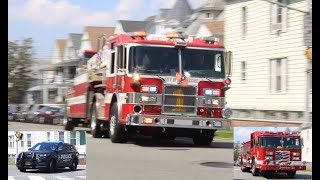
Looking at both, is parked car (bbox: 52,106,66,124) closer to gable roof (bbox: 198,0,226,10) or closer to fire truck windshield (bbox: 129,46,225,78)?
fire truck windshield (bbox: 129,46,225,78)

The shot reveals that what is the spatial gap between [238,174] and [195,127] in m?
0.61

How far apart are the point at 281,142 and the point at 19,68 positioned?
2.38m

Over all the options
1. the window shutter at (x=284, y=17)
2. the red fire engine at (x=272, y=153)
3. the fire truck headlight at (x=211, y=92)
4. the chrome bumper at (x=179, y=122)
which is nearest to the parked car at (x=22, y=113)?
the chrome bumper at (x=179, y=122)

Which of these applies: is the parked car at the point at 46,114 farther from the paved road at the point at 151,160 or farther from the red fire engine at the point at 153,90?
the paved road at the point at 151,160

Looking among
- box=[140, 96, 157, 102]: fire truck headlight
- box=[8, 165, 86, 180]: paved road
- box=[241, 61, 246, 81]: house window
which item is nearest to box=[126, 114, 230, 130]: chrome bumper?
box=[140, 96, 157, 102]: fire truck headlight

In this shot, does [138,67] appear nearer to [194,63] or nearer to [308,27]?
[194,63]

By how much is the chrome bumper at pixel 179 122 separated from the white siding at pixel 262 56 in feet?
0.65

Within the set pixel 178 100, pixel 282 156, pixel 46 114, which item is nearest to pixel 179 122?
pixel 178 100

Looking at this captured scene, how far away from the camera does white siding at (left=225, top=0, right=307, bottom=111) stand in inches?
167

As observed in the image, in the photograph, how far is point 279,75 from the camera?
4.34m

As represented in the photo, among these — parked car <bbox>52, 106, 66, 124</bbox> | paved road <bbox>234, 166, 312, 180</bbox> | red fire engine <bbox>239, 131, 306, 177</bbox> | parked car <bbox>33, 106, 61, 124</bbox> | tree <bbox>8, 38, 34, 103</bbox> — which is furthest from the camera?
red fire engine <bbox>239, 131, 306, 177</bbox>

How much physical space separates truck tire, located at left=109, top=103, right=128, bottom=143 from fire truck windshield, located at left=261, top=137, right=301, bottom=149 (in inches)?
51.6

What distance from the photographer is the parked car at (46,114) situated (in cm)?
402
